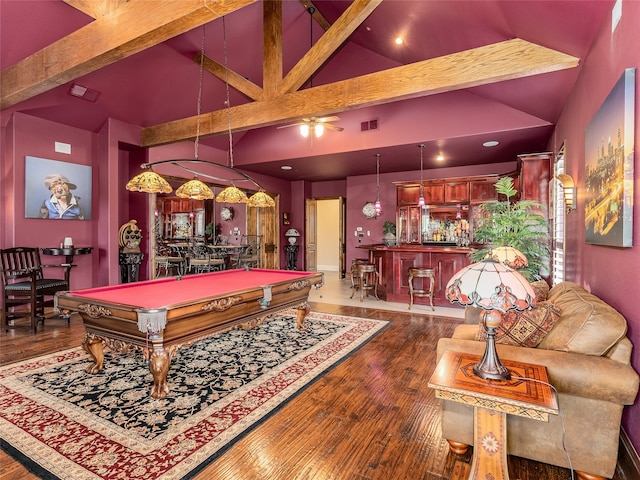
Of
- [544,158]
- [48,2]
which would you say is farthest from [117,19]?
[544,158]

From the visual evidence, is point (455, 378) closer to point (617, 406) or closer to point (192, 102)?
point (617, 406)

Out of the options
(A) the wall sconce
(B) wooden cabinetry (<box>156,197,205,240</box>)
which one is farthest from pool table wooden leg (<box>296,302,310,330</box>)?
(B) wooden cabinetry (<box>156,197,205,240</box>)

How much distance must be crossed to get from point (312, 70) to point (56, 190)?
15.4 ft

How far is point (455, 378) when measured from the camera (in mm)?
1702

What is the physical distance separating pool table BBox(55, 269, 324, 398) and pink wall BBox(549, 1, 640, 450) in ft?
9.01

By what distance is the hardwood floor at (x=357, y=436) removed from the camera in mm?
1842

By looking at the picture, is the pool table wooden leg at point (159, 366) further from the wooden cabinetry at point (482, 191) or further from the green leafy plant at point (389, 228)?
the wooden cabinetry at point (482, 191)

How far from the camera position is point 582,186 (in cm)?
302

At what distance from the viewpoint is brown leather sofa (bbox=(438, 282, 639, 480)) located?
5.50 feet

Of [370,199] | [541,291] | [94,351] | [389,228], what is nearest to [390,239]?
[389,228]

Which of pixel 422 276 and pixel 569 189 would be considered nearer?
pixel 569 189

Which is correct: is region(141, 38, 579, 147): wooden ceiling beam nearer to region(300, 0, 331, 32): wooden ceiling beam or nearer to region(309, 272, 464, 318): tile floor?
region(300, 0, 331, 32): wooden ceiling beam

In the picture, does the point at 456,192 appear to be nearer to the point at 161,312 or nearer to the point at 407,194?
the point at 407,194

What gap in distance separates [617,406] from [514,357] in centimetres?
47
